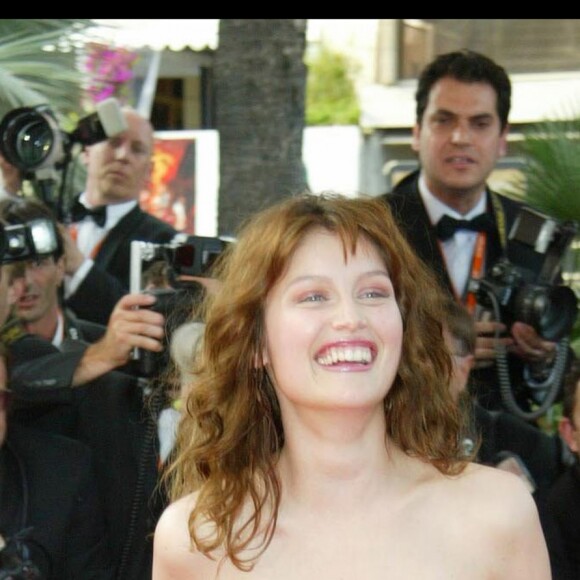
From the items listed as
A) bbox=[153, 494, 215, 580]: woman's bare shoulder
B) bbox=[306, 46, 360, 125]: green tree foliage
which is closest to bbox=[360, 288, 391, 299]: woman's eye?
bbox=[153, 494, 215, 580]: woman's bare shoulder

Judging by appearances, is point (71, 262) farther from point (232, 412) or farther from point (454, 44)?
point (454, 44)

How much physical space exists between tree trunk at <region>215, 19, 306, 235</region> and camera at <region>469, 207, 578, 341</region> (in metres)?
0.86

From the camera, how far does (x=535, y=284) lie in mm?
3484

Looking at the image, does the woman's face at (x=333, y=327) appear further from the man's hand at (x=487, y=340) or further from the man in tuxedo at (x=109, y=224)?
the man in tuxedo at (x=109, y=224)

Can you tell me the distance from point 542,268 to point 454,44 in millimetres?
2531

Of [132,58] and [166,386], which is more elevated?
[132,58]

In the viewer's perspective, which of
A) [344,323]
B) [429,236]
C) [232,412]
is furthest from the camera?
[429,236]

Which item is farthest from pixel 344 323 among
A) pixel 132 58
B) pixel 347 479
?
pixel 132 58

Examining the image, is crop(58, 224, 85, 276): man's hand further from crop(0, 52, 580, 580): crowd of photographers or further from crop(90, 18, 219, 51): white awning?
crop(90, 18, 219, 51): white awning

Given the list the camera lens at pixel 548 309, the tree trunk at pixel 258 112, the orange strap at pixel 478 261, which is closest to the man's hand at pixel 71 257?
the tree trunk at pixel 258 112

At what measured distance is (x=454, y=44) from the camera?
5.89 m

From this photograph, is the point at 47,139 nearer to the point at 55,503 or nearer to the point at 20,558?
the point at 55,503

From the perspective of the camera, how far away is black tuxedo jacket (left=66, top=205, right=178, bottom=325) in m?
3.70

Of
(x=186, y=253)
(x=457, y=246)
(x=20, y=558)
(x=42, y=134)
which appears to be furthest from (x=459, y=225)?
(x=20, y=558)
